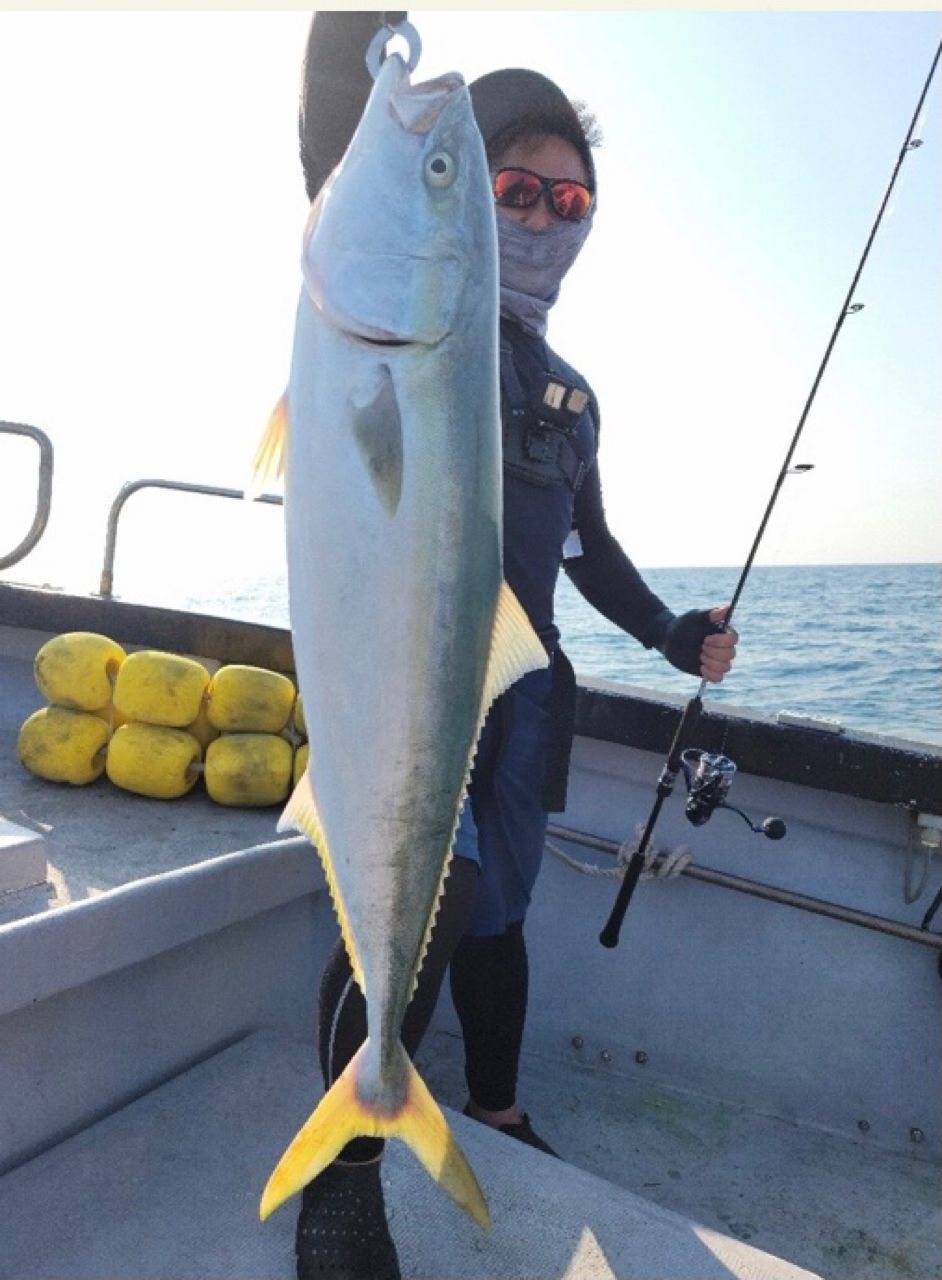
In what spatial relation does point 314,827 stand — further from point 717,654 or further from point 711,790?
point 711,790

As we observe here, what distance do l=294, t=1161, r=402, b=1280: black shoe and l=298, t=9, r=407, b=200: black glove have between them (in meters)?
1.97

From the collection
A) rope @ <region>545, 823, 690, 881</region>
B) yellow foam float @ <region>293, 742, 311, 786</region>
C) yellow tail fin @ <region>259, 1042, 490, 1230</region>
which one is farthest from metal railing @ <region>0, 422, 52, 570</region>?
yellow tail fin @ <region>259, 1042, 490, 1230</region>

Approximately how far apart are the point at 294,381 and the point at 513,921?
1.52 m

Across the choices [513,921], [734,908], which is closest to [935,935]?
[734,908]

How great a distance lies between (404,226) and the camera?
→ 131 centimetres

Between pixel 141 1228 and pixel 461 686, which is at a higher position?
pixel 461 686

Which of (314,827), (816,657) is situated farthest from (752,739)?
(816,657)

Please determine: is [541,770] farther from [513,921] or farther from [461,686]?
[461,686]

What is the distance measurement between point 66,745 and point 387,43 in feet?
7.76

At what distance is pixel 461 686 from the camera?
54.8 inches

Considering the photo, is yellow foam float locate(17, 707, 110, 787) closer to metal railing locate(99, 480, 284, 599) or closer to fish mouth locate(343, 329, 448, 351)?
metal railing locate(99, 480, 284, 599)

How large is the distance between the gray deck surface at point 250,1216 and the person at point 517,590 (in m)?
0.19

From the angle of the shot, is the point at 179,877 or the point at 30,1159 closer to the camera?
the point at 30,1159

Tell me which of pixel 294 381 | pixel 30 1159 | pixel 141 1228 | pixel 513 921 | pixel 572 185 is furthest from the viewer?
pixel 513 921
